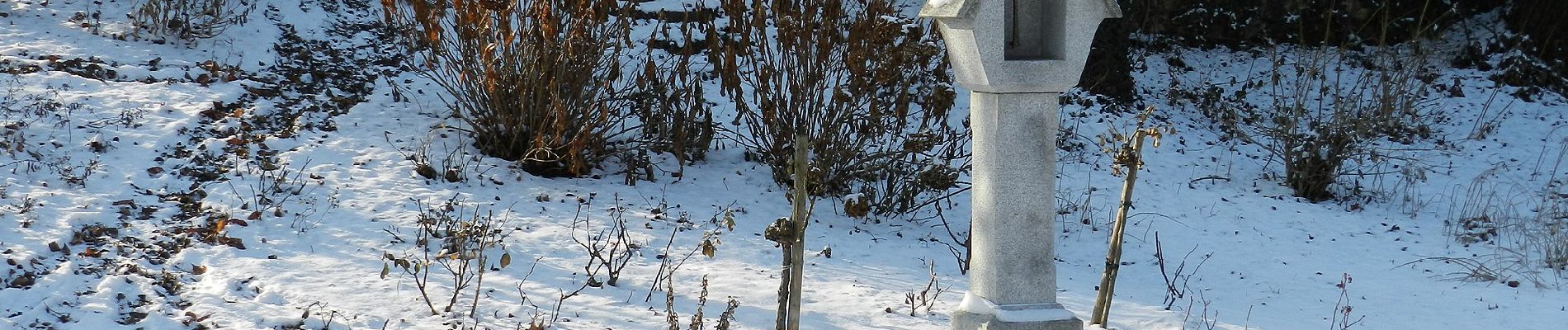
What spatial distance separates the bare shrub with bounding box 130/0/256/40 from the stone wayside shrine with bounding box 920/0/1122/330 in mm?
→ 6300

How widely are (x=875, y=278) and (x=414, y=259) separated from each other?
198cm

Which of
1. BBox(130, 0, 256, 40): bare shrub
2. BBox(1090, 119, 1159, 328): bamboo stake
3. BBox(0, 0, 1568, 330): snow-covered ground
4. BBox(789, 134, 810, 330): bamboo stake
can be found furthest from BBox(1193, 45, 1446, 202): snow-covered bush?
BBox(130, 0, 256, 40): bare shrub

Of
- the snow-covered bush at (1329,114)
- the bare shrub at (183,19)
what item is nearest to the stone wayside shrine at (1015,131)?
the snow-covered bush at (1329,114)

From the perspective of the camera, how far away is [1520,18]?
33.0ft

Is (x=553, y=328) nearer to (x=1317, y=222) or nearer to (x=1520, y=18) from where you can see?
(x=1317, y=222)

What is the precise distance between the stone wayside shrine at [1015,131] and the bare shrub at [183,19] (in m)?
6.30

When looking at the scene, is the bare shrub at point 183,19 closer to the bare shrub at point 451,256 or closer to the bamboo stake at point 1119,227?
the bare shrub at point 451,256

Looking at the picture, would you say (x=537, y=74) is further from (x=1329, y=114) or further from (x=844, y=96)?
(x=1329, y=114)

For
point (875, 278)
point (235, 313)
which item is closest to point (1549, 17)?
point (875, 278)

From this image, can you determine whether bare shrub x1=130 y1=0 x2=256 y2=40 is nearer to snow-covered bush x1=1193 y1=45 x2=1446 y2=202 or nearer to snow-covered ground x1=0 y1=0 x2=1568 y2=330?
snow-covered ground x1=0 y1=0 x2=1568 y2=330

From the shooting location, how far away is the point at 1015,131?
3.77m

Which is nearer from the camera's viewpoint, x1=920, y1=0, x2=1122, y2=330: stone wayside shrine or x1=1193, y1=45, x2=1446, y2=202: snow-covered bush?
x1=920, y1=0, x2=1122, y2=330: stone wayside shrine

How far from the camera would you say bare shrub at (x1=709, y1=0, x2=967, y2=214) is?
6105 millimetres

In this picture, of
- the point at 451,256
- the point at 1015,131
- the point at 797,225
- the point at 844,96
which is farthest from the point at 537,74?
the point at 1015,131
